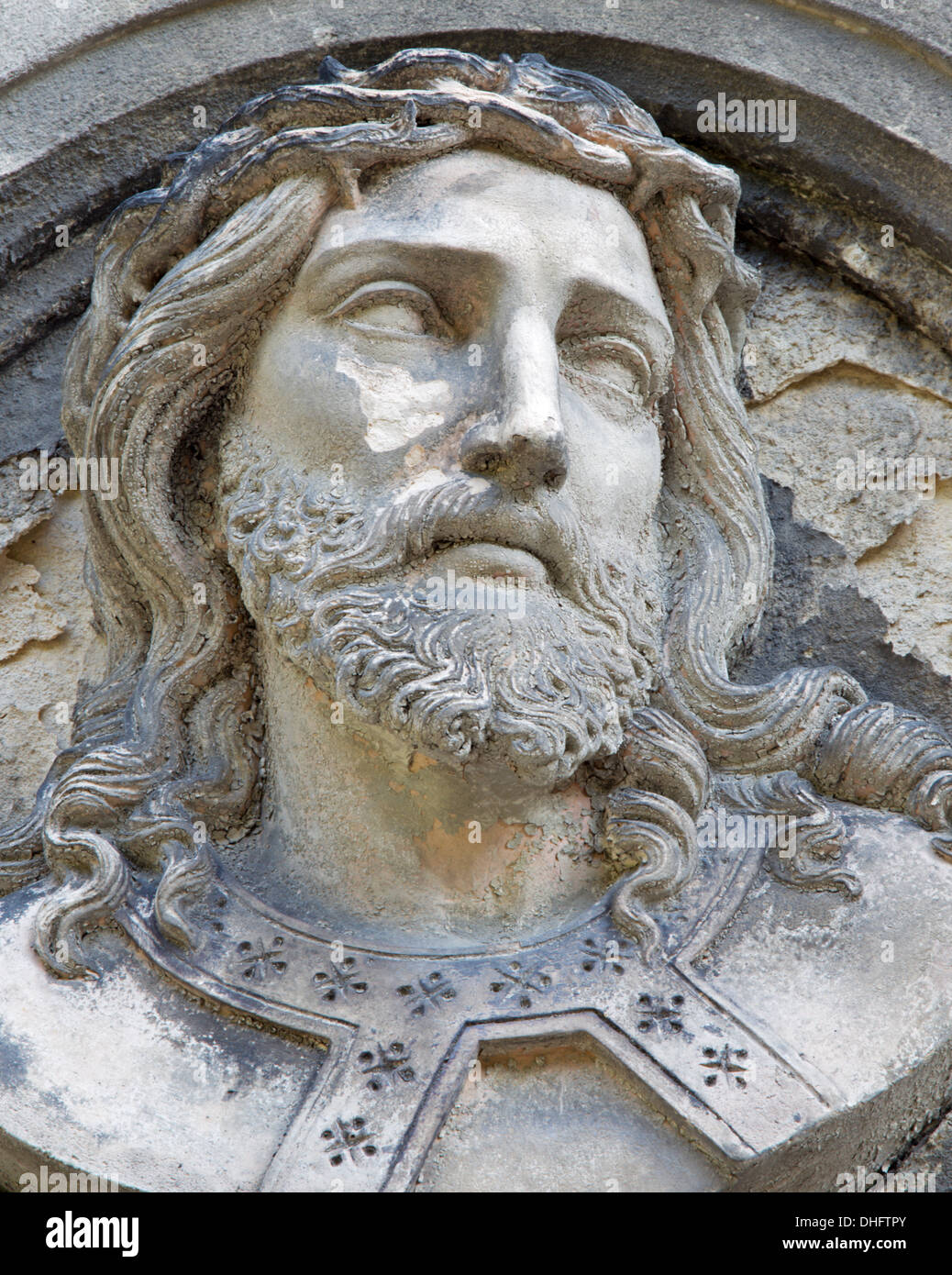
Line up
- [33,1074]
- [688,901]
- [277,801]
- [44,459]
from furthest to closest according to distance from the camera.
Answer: [44,459], [277,801], [688,901], [33,1074]

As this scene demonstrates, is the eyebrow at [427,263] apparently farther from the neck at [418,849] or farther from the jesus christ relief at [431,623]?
the neck at [418,849]

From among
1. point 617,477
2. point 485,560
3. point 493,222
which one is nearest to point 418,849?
point 485,560

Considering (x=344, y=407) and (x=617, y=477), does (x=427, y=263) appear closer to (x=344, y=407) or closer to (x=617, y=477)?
(x=344, y=407)

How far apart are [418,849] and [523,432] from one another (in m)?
0.85

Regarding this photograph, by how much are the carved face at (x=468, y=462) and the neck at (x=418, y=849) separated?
171 millimetres

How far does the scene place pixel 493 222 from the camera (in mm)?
3305

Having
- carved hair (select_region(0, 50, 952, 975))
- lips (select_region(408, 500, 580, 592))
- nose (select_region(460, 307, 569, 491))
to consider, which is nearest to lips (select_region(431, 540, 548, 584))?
lips (select_region(408, 500, 580, 592))

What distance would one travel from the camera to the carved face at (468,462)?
3.03m

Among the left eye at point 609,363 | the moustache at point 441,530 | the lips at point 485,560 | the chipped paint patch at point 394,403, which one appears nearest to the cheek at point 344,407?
the chipped paint patch at point 394,403

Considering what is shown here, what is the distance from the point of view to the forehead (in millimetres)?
3281

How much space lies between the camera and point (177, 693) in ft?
11.2

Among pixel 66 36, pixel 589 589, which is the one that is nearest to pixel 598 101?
pixel 589 589

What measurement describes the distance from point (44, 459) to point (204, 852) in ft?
4.18

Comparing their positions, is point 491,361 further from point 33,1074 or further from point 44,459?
point 33,1074
